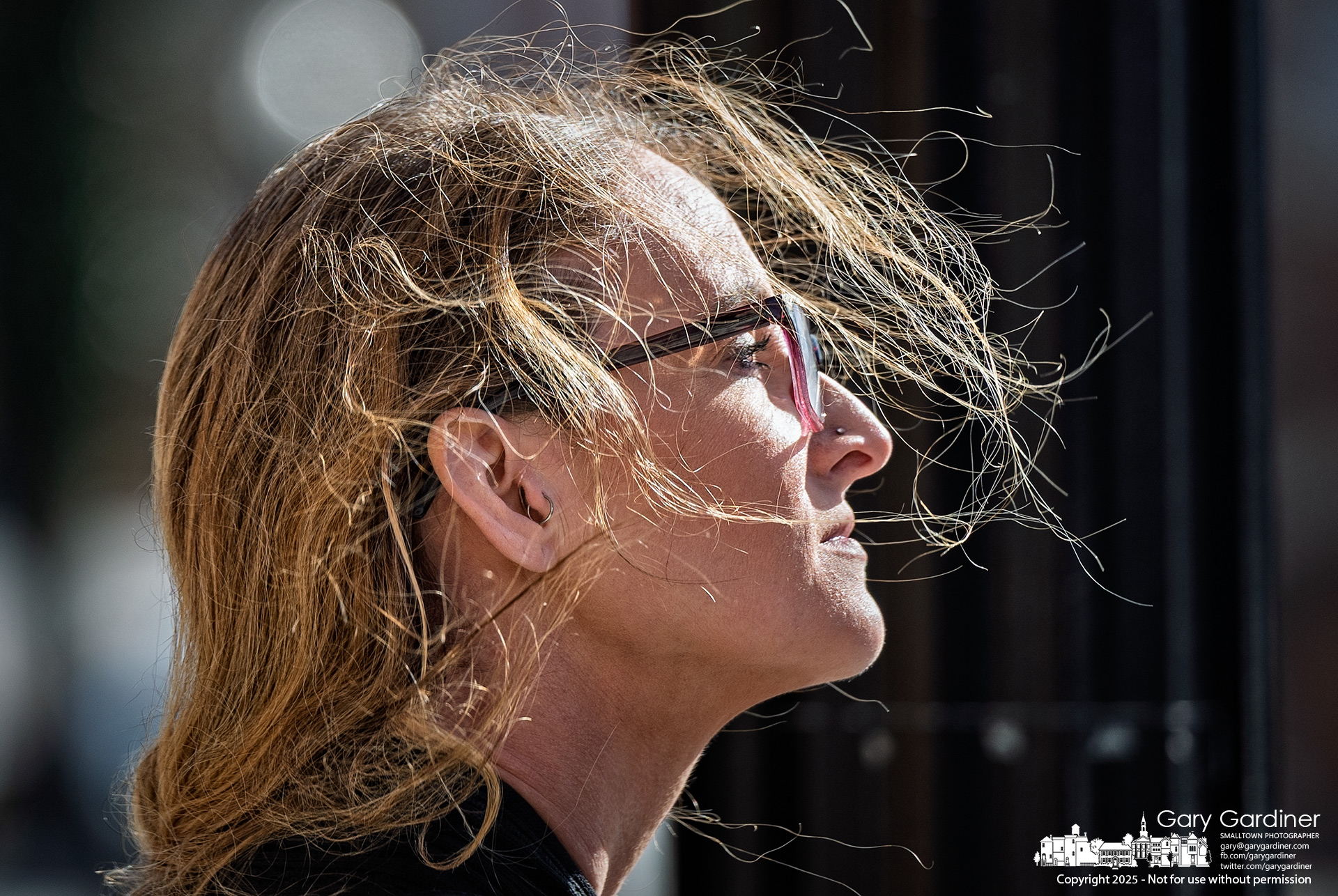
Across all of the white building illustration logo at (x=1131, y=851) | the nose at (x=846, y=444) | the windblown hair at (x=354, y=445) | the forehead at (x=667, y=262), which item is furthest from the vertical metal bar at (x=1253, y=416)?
the windblown hair at (x=354, y=445)

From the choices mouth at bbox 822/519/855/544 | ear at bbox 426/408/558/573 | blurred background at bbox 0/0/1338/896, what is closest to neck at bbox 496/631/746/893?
ear at bbox 426/408/558/573

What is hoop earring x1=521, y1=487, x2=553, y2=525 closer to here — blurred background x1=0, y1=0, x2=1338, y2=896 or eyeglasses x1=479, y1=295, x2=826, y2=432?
eyeglasses x1=479, y1=295, x2=826, y2=432

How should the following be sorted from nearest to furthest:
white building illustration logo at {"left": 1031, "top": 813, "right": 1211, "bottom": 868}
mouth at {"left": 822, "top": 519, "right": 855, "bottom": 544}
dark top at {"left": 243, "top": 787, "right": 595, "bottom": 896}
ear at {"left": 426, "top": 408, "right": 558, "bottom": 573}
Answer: dark top at {"left": 243, "top": 787, "right": 595, "bottom": 896} < ear at {"left": 426, "top": 408, "right": 558, "bottom": 573} < mouth at {"left": 822, "top": 519, "right": 855, "bottom": 544} < white building illustration logo at {"left": 1031, "top": 813, "right": 1211, "bottom": 868}

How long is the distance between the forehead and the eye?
0.07 meters

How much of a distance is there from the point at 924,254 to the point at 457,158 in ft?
2.85

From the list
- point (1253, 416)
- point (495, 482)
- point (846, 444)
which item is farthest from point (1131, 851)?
point (495, 482)

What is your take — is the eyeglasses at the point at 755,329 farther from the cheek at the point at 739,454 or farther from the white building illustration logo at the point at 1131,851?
the white building illustration logo at the point at 1131,851

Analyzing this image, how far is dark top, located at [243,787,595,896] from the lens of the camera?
4.90ft

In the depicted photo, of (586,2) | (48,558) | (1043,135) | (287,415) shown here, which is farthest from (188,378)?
(48,558)

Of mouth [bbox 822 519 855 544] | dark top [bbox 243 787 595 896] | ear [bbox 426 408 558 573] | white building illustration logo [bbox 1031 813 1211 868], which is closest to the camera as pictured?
dark top [bbox 243 787 595 896]

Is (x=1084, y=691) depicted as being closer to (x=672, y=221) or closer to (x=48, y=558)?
(x=672, y=221)

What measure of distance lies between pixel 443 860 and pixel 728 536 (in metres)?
0.58

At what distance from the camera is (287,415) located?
5.54 feet

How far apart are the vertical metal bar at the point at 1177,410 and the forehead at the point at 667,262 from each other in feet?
2.68
